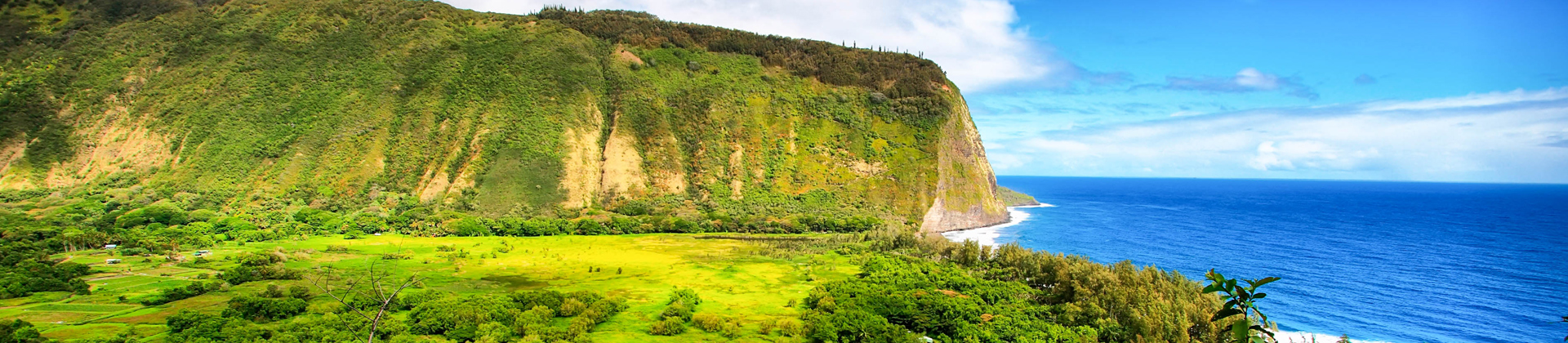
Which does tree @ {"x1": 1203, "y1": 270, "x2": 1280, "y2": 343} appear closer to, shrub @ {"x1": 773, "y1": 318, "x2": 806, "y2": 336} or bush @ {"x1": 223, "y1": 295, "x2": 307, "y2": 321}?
shrub @ {"x1": 773, "y1": 318, "x2": 806, "y2": 336}

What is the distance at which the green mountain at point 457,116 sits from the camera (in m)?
95.7

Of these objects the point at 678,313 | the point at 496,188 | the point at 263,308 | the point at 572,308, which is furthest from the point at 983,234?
the point at 263,308

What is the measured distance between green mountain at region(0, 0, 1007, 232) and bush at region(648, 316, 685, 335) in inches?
2103

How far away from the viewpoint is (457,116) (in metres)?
105

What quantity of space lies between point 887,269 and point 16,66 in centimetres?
13403

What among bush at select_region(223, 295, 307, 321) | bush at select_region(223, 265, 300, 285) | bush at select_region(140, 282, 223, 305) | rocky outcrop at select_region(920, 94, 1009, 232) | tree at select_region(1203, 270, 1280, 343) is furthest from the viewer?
rocky outcrop at select_region(920, 94, 1009, 232)

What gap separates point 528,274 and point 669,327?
24416 millimetres

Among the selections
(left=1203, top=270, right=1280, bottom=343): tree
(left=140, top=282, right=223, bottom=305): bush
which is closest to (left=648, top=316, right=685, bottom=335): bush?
(left=140, top=282, right=223, bottom=305): bush

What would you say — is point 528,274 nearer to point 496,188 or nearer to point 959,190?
point 496,188

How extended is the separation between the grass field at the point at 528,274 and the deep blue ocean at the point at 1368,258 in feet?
115

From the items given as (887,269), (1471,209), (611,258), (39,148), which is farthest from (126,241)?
(1471,209)

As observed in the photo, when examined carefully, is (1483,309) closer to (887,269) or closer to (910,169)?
(887,269)

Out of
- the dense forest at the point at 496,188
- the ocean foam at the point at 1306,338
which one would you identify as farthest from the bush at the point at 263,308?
the ocean foam at the point at 1306,338

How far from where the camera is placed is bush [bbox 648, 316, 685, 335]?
41.1 m
